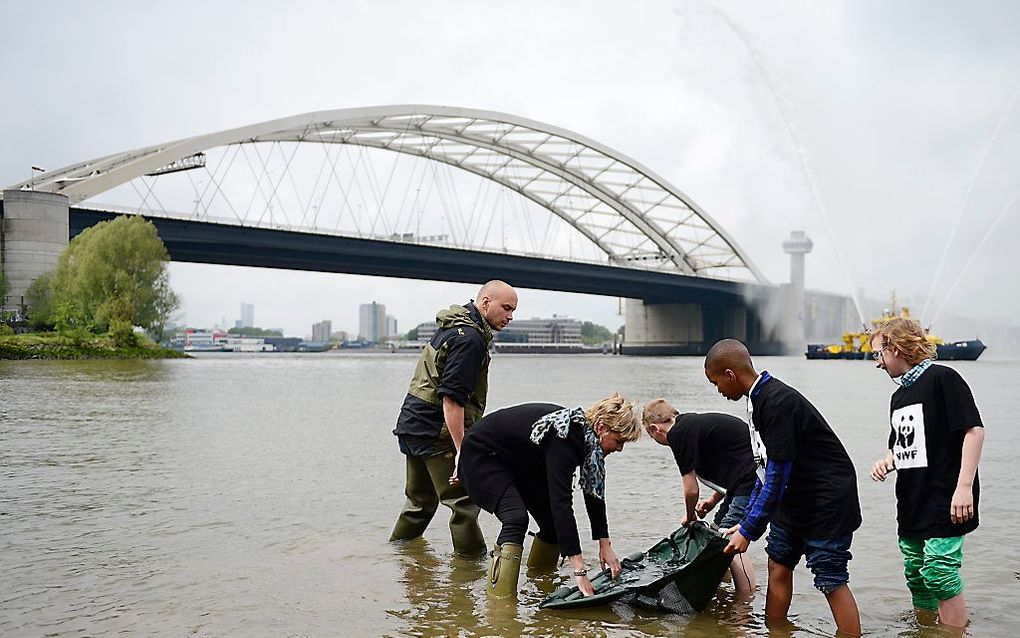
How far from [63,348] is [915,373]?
164ft

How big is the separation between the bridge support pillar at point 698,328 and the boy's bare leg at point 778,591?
95.0 m

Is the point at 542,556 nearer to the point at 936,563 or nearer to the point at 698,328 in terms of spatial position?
the point at 936,563

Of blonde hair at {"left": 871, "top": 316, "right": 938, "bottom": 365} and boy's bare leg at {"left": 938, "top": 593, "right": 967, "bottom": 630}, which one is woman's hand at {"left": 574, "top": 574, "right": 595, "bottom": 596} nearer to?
boy's bare leg at {"left": 938, "top": 593, "right": 967, "bottom": 630}

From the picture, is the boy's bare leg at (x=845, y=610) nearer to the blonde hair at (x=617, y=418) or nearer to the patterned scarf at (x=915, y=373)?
the patterned scarf at (x=915, y=373)

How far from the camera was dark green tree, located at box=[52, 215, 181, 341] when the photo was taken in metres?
51.6

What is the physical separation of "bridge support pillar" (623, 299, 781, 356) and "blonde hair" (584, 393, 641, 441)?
3754 inches

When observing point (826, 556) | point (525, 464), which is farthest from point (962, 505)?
point (525, 464)

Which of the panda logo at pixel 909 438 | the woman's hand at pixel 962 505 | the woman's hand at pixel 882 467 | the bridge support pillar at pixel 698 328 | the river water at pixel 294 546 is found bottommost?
the river water at pixel 294 546

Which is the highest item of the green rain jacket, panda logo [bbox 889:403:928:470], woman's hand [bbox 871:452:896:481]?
the green rain jacket

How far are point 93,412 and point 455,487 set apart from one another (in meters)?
15.0

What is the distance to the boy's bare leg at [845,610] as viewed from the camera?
17.6 feet

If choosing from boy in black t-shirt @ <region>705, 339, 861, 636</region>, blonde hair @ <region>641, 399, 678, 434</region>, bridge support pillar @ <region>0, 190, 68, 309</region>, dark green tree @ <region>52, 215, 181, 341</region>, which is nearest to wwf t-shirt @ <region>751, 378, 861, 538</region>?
boy in black t-shirt @ <region>705, 339, 861, 636</region>

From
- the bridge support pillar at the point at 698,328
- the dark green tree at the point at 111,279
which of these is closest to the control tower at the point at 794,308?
the bridge support pillar at the point at 698,328

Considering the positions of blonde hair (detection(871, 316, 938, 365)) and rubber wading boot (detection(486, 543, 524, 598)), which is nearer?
blonde hair (detection(871, 316, 938, 365))
